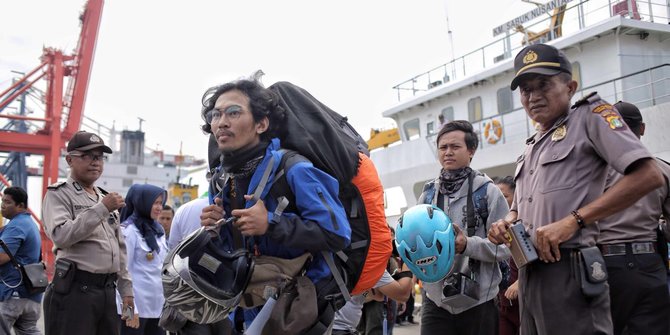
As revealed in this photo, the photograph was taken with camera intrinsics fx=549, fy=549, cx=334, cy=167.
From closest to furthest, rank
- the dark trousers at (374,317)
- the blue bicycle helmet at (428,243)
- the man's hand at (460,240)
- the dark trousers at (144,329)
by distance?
the blue bicycle helmet at (428,243) < the man's hand at (460,240) < the dark trousers at (144,329) < the dark trousers at (374,317)

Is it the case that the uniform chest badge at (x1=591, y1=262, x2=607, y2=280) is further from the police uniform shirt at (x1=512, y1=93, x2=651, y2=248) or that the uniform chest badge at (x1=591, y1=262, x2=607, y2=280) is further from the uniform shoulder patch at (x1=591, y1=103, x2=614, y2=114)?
the uniform shoulder patch at (x1=591, y1=103, x2=614, y2=114)

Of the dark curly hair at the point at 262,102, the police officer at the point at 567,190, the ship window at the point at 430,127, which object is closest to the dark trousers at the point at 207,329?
the dark curly hair at the point at 262,102

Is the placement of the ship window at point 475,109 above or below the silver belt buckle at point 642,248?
above

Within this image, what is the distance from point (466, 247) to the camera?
11.1 ft

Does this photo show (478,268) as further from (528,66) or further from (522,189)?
(528,66)

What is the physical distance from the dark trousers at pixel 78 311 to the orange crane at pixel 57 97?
25270 millimetres

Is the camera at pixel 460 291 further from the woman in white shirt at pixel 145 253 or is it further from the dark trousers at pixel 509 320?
the woman in white shirt at pixel 145 253

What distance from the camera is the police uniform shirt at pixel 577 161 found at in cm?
228

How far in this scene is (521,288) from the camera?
2.58 metres

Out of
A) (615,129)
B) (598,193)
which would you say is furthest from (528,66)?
(598,193)

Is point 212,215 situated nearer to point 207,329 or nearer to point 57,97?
point 207,329

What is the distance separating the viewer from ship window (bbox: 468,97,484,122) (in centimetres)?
1664

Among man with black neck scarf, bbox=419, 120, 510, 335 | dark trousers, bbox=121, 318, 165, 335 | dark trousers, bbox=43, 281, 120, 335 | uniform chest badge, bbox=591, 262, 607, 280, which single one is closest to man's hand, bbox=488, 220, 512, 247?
uniform chest badge, bbox=591, 262, 607, 280

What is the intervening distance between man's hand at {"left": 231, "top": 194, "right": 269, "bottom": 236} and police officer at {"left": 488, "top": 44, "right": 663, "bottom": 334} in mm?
1060
